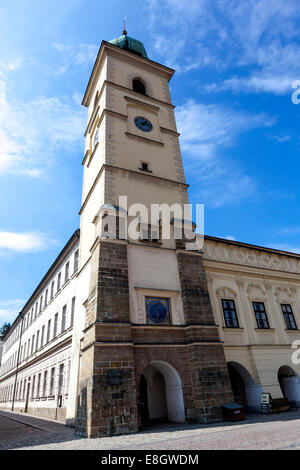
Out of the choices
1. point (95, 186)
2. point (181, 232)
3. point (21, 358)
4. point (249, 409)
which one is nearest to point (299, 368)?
point (249, 409)

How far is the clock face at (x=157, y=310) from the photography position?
42.4 feet

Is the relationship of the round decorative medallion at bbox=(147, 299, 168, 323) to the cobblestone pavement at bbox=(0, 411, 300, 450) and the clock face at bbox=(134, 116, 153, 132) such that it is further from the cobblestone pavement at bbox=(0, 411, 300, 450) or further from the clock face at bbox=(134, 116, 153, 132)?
the clock face at bbox=(134, 116, 153, 132)

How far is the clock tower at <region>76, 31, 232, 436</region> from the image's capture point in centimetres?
1090

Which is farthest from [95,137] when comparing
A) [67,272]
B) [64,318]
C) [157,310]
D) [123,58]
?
[157,310]

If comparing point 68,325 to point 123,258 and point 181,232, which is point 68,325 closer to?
point 123,258

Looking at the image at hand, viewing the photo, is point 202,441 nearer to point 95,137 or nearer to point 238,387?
point 238,387

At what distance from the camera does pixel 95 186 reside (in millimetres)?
16875

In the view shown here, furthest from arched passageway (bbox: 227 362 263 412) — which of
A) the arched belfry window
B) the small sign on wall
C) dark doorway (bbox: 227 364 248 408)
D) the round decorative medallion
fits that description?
the arched belfry window

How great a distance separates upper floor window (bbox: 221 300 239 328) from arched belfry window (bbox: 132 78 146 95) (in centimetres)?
1523

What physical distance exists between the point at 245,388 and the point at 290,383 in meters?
3.01

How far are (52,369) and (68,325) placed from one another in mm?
4113

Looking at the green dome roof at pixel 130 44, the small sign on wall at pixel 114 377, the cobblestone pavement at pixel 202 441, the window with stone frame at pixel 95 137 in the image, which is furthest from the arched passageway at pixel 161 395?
the green dome roof at pixel 130 44

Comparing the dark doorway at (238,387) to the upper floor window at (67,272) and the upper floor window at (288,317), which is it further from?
the upper floor window at (67,272)

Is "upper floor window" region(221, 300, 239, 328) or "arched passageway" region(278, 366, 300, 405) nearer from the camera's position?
"upper floor window" region(221, 300, 239, 328)
